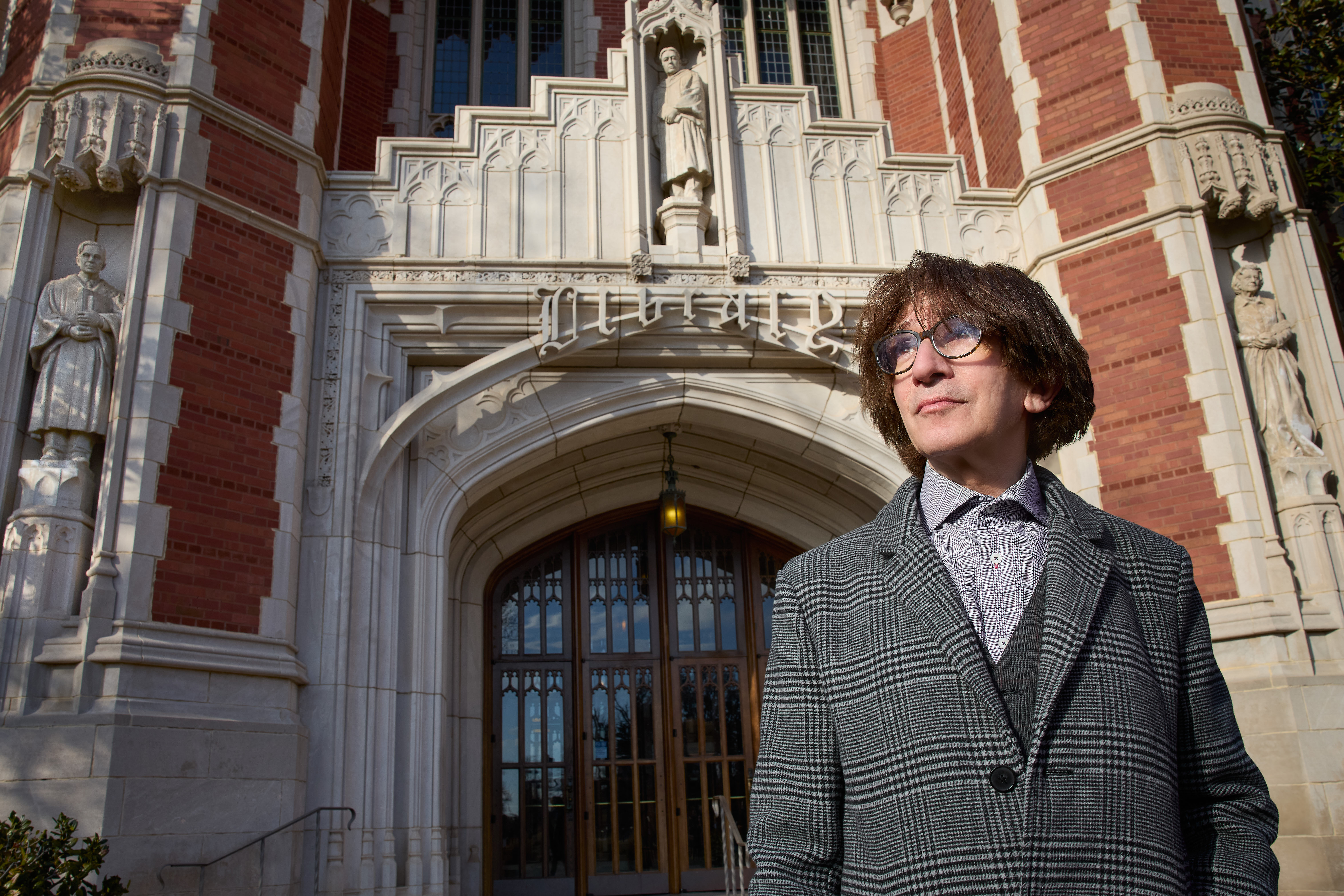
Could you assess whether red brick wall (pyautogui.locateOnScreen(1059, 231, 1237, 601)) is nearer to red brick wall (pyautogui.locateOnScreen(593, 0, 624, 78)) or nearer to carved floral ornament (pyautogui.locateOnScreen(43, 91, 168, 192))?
red brick wall (pyautogui.locateOnScreen(593, 0, 624, 78))

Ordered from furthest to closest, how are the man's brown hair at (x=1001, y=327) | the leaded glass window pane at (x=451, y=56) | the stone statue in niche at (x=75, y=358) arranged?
the leaded glass window pane at (x=451, y=56) < the stone statue in niche at (x=75, y=358) < the man's brown hair at (x=1001, y=327)

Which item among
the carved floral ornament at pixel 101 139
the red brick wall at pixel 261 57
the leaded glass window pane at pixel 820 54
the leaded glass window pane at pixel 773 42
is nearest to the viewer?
the carved floral ornament at pixel 101 139

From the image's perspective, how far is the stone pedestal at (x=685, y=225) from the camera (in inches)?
300

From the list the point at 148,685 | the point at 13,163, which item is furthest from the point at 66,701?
the point at 13,163

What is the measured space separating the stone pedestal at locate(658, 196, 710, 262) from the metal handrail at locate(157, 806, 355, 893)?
4338 mm

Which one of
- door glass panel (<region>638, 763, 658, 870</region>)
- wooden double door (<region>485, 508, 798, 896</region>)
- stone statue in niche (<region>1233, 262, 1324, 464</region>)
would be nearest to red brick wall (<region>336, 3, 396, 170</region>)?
wooden double door (<region>485, 508, 798, 896</region>)

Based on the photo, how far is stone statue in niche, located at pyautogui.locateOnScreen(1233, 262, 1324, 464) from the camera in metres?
6.63

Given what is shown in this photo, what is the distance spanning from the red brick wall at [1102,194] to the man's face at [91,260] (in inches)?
254

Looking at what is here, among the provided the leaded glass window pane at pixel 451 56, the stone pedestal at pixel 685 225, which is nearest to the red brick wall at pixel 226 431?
the stone pedestal at pixel 685 225

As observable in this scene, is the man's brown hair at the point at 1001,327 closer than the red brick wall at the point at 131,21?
Yes

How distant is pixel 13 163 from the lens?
20.7 feet

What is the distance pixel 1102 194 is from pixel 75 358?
268 inches

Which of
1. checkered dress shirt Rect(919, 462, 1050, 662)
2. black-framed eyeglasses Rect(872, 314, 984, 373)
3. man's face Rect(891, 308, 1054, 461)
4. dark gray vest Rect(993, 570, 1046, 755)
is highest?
black-framed eyeglasses Rect(872, 314, 984, 373)

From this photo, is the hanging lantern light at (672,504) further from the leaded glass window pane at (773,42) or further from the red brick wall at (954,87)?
the leaded glass window pane at (773,42)
